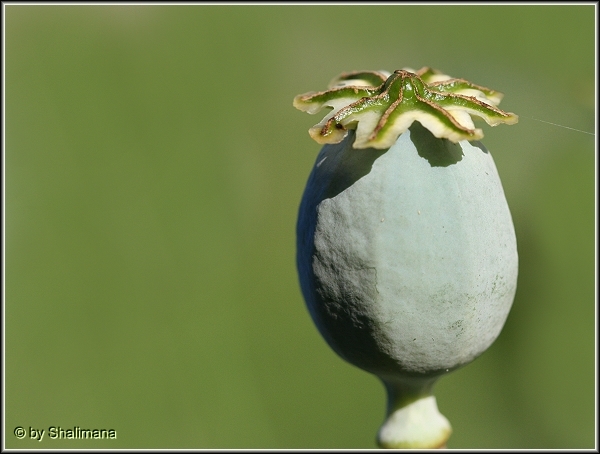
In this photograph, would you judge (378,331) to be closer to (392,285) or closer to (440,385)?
(392,285)

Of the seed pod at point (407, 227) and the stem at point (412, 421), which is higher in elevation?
the seed pod at point (407, 227)

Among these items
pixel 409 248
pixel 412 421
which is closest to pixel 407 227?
pixel 409 248

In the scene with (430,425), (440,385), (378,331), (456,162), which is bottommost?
(440,385)

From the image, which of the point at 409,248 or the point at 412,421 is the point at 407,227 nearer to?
the point at 409,248

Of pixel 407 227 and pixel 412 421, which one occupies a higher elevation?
pixel 407 227

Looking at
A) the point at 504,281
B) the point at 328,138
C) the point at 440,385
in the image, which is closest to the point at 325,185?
the point at 328,138

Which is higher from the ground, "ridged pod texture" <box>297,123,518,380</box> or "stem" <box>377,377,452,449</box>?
"ridged pod texture" <box>297,123,518,380</box>
